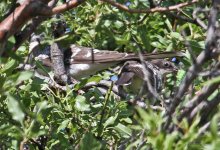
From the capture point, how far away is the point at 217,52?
1968 mm

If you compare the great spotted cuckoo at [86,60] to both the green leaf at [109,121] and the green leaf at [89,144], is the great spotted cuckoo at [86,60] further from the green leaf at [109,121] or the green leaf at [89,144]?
the green leaf at [89,144]

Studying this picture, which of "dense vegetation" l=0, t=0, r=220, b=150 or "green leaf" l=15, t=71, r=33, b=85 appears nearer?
"dense vegetation" l=0, t=0, r=220, b=150

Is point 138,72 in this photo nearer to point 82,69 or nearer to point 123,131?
point 82,69

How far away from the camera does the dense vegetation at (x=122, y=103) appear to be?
189cm

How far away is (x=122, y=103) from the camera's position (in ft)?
12.3

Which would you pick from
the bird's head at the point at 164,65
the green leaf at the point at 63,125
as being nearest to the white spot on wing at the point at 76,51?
the bird's head at the point at 164,65

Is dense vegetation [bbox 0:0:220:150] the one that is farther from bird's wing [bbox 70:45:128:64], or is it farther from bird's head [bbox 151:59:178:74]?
bird's wing [bbox 70:45:128:64]

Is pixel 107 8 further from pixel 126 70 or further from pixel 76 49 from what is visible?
pixel 76 49

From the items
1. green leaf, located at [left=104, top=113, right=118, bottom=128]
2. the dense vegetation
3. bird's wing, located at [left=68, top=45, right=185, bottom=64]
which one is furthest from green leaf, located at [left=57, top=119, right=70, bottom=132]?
bird's wing, located at [left=68, top=45, right=185, bottom=64]

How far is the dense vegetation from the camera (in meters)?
1.89

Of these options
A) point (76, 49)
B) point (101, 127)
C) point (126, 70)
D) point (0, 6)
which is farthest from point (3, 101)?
point (76, 49)

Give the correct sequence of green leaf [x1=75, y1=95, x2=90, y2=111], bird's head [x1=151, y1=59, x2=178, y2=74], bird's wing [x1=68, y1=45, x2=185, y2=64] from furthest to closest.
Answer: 1. bird's wing [x1=68, y1=45, x2=185, y2=64]
2. bird's head [x1=151, y1=59, x2=178, y2=74]
3. green leaf [x1=75, y1=95, x2=90, y2=111]

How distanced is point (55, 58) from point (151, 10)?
330 cm

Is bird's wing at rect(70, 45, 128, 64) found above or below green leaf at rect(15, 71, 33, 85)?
below
